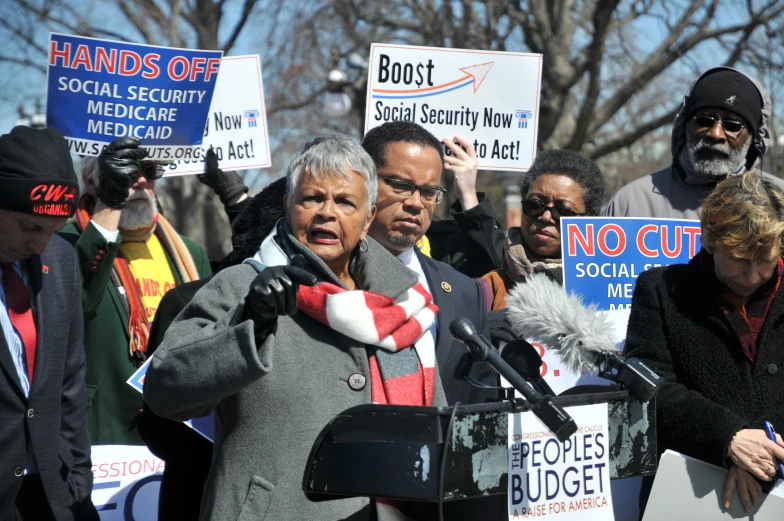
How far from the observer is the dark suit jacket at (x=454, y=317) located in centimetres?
321

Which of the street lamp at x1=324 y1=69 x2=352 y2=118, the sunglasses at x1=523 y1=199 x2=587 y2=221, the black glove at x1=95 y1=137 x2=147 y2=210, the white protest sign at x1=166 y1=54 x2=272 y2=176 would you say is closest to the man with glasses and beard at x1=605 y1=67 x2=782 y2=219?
the sunglasses at x1=523 y1=199 x2=587 y2=221

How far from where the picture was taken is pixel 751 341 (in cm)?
335

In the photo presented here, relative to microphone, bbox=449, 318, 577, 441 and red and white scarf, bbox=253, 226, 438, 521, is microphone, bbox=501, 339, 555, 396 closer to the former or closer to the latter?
microphone, bbox=449, 318, 577, 441

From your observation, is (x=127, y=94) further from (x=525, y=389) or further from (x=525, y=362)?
(x=525, y=389)

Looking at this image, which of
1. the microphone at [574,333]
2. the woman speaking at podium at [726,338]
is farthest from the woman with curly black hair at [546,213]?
the microphone at [574,333]

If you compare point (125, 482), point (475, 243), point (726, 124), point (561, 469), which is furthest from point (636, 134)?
point (561, 469)

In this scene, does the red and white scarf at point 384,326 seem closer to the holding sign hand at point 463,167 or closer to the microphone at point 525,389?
the microphone at point 525,389

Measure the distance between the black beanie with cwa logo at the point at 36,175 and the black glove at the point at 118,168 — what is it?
76cm

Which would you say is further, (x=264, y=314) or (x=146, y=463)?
(x=146, y=463)

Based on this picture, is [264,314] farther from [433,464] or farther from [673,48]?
[673,48]

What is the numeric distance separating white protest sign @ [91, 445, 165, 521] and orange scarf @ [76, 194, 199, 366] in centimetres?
47

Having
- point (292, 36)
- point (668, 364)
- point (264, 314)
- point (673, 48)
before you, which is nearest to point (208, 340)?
point (264, 314)

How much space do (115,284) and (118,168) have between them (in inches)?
22.8

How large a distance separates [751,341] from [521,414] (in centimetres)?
128
